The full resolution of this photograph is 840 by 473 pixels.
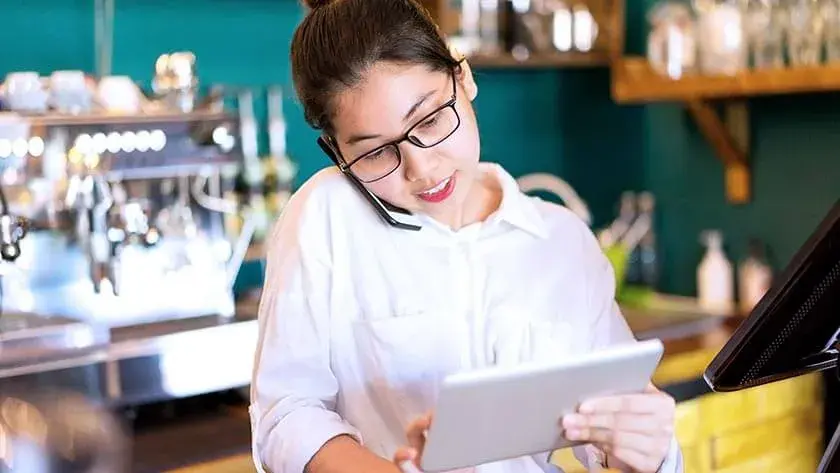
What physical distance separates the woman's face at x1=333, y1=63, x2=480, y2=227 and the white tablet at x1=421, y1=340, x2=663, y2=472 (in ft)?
0.93

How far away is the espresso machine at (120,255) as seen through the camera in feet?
7.18

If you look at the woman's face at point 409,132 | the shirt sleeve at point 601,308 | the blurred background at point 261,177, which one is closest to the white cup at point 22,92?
the blurred background at point 261,177

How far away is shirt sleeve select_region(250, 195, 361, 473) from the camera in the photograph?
4.00 ft

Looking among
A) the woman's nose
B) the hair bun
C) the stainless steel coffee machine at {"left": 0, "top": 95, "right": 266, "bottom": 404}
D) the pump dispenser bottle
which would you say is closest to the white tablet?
the woman's nose

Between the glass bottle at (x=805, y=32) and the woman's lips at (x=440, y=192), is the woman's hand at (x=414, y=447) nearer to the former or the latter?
the woman's lips at (x=440, y=192)

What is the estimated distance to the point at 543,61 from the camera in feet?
11.4

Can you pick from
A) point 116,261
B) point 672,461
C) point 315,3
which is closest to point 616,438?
point 672,461

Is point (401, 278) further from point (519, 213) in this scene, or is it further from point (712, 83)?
point (712, 83)

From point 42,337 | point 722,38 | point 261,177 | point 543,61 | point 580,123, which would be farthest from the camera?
point 580,123

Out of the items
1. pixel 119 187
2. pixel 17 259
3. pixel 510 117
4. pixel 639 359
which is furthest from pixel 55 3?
pixel 639 359

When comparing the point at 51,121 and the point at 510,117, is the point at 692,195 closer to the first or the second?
the point at 510,117

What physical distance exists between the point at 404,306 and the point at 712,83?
1957 millimetres

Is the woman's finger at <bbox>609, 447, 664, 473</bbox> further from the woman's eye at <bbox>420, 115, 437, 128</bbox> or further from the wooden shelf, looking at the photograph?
the wooden shelf

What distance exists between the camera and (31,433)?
1.86 metres
